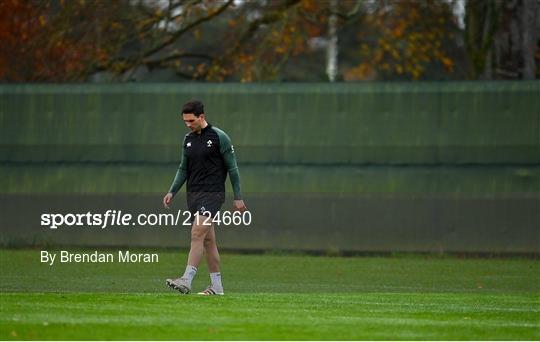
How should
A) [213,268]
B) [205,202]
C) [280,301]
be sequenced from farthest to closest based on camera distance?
[213,268] < [205,202] < [280,301]

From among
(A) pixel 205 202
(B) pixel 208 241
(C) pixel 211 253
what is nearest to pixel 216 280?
(C) pixel 211 253

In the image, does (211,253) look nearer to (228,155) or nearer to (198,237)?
(198,237)

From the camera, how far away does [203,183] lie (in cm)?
1420

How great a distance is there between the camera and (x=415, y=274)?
18.6m

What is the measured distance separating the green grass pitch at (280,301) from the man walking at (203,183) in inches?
20.7

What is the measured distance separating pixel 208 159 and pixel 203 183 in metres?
0.27

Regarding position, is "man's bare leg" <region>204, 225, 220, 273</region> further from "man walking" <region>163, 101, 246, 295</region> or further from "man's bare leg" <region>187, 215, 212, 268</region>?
"man's bare leg" <region>187, 215, 212, 268</region>

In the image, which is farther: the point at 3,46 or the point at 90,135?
the point at 3,46

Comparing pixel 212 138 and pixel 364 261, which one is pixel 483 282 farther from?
pixel 212 138

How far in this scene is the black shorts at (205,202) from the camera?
552 inches

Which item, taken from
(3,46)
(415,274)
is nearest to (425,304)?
(415,274)

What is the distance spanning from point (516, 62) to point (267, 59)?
1086 cm

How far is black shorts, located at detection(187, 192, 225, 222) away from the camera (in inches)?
552

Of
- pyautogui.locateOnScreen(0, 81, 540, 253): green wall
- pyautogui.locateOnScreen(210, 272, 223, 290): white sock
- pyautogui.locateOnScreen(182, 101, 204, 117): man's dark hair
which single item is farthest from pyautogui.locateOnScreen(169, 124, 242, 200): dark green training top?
pyautogui.locateOnScreen(0, 81, 540, 253): green wall
